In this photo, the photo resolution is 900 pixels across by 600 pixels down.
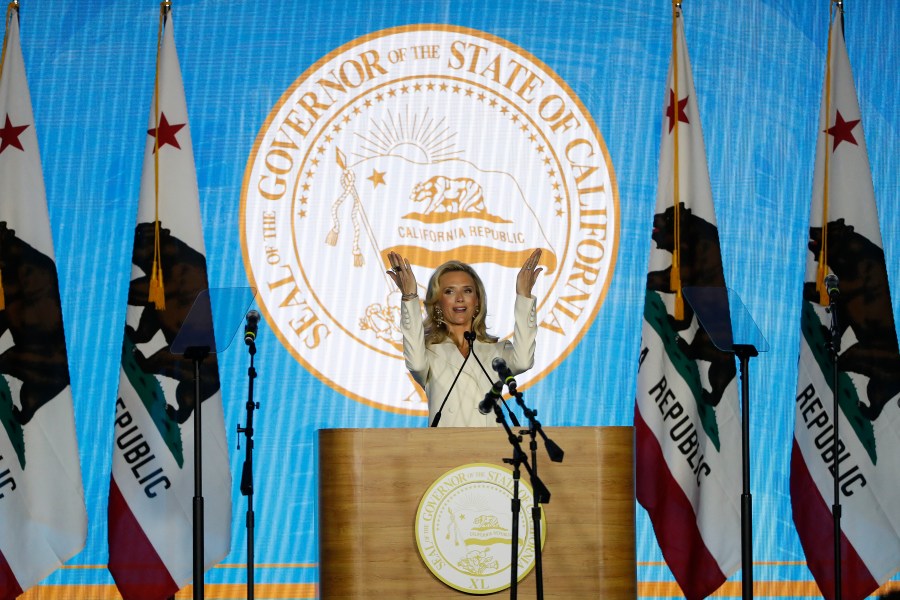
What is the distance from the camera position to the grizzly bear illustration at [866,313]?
4367 mm

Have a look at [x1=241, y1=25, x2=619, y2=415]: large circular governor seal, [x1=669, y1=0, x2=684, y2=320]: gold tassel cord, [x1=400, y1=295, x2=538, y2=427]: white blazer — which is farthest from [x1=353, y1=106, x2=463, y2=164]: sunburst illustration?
[x1=400, y1=295, x2=538, y2=427]: white blazer

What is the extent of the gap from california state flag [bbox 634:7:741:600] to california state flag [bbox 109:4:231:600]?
1.82 metres

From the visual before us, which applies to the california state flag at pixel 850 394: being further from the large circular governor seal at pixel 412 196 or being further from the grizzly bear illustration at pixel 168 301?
Answer: the grizzly bear illustration at pixel 168 301

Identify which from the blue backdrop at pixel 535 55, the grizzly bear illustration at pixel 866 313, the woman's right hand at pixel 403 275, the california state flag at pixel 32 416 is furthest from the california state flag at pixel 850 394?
the california state flag at pixel 32 416

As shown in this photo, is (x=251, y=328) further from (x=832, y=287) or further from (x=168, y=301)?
(x=832, y=287)

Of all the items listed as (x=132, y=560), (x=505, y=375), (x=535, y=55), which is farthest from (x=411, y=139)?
(x=505, y=375)

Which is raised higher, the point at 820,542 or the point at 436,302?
the point at 436,302

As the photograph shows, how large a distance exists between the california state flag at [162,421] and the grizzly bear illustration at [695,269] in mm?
1942

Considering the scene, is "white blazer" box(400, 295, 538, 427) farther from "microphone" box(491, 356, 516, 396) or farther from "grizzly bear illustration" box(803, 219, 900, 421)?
"grizzly bear illustration" box(803, 219, 900, 421)

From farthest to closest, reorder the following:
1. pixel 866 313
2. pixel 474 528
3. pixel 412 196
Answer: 1. pixel 412 196
2. pixel 866 313
3. pixel 474 528

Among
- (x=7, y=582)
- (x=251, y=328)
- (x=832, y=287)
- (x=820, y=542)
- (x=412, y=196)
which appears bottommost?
(x=7, y=582)

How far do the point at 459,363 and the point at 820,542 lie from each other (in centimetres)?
186

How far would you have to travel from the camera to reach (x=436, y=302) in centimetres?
376

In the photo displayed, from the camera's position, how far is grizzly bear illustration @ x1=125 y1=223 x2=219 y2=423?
14.4ft
